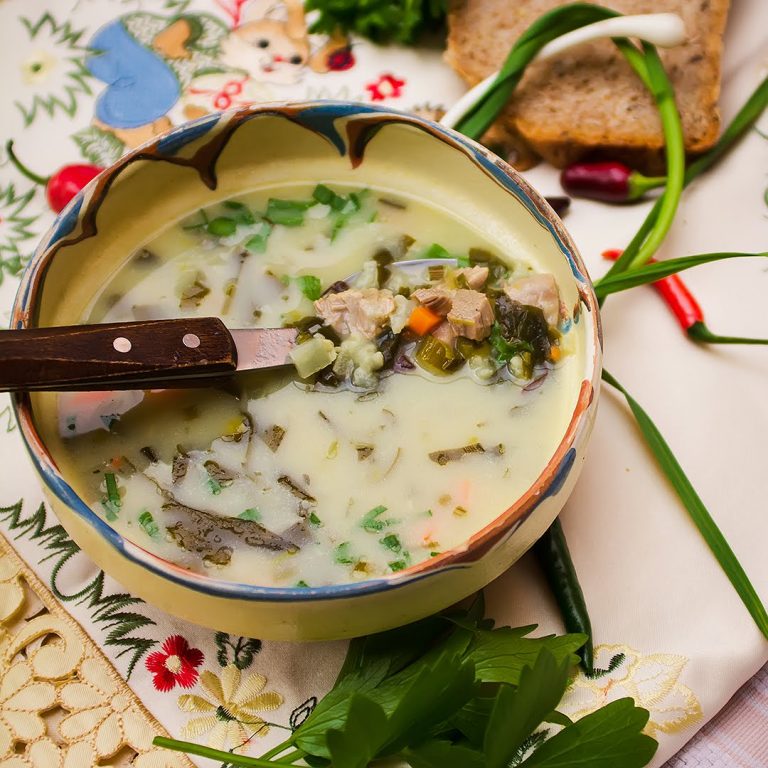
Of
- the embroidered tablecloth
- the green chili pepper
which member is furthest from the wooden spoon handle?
the green chili pepper

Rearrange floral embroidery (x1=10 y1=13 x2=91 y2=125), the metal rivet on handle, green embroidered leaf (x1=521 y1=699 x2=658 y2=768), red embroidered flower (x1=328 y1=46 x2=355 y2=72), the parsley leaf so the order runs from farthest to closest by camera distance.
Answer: red embroidered flower (x1=328 y1=46 x2=355 y2=72) → floral embroidery (x1=10 y1=13 x2=91 y2=125) → the metal rivet on handle → green embroidered leaf (x1=521 y1=699 x2=658 y2=768) → the parsley leaf

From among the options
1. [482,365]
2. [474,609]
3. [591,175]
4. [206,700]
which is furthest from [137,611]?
[591,175]

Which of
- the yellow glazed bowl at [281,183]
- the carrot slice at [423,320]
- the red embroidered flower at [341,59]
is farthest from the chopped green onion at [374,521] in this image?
the red embroidered flower at [341,59]

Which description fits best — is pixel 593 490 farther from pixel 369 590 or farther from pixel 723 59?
pixel 723 59

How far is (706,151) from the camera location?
2605 mm

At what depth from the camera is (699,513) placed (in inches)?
80.6

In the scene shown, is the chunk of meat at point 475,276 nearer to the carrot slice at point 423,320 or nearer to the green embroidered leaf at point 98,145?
the carrot slice at point 423,320

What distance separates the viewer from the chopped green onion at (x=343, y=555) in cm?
174

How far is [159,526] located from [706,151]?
177cm

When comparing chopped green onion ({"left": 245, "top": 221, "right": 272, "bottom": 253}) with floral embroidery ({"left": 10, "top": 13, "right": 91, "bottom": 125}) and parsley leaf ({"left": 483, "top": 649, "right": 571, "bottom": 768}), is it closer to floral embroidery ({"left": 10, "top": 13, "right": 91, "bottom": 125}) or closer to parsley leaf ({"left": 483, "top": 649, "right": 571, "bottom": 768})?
floral embroidery ({"left": 10, "top": 13, "right": 91, "bottom": 125})

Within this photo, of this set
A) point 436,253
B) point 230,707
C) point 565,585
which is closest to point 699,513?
point 565,585

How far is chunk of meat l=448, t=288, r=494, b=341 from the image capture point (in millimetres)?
1938

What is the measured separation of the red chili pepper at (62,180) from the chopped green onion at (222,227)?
1.59 ft

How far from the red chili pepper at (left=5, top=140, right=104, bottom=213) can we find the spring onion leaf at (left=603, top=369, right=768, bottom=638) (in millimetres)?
1424
